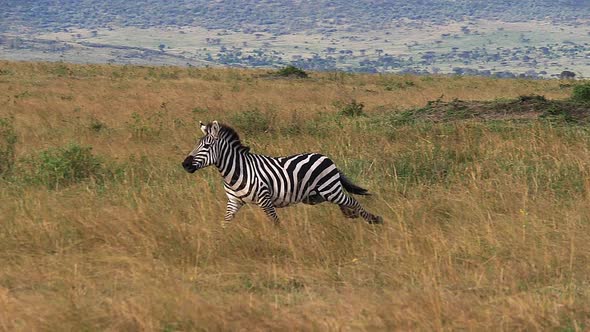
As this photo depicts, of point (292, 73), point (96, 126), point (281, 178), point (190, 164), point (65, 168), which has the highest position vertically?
point (190, 164)

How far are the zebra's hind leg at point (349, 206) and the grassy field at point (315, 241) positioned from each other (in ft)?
0.38

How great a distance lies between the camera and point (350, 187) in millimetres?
9000

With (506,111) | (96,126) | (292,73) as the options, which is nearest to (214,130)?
(96,126)

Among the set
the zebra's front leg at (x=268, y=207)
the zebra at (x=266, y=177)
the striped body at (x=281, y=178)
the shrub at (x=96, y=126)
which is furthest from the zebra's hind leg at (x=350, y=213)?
the shrub at (x=96, y=126)

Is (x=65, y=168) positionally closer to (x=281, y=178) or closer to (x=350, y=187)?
(x=281, y=178)

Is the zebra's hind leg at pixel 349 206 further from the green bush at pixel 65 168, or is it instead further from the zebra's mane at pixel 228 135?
the green bush at pixel 65 168

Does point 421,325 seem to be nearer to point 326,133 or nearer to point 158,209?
point 158,209

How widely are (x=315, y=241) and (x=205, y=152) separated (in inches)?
58.1

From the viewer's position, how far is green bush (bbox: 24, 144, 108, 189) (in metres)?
10.7

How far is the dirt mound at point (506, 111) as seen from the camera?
17.8 metres

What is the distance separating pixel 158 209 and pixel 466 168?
3844mm

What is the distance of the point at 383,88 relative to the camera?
1313 inches

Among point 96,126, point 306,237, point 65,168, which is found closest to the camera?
point 306,237

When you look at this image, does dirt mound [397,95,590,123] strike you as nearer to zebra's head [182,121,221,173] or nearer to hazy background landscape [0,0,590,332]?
hazy background landscape [0,0,590,332]
